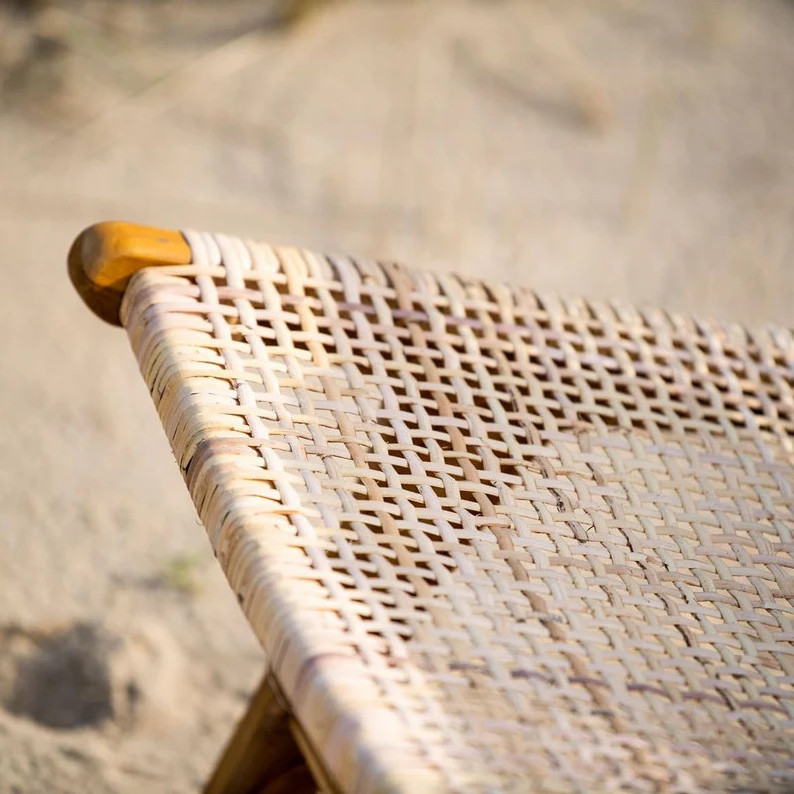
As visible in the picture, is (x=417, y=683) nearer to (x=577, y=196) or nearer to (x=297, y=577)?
(x=297, y=577)

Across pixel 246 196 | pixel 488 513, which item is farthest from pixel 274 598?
pixel 246 196

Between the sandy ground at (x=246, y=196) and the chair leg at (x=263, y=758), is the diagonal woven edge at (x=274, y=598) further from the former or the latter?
the sandy ground at (x=246, y=196)

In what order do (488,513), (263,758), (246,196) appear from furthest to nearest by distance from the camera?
(246,196) < (263,758) < (488,513)

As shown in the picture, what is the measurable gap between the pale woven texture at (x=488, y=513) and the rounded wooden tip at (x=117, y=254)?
0.01 m

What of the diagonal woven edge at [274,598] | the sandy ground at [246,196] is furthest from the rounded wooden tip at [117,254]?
the sandy ground at [246,196]

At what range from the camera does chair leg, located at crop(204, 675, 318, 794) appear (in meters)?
0.83

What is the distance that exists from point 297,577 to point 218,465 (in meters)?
0.08

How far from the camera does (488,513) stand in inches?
24.6

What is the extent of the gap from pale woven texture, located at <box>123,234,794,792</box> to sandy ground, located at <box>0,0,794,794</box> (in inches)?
22.2

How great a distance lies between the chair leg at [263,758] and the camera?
832 mm

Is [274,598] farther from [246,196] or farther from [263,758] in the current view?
[246,196]

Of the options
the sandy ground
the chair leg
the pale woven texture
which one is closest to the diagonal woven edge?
the pale woven texture

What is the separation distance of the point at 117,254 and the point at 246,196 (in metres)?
1.22

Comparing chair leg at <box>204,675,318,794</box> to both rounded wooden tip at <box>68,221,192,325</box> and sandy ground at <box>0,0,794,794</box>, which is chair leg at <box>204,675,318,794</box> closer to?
sandy ground at <box>0,0,794,794</box>
